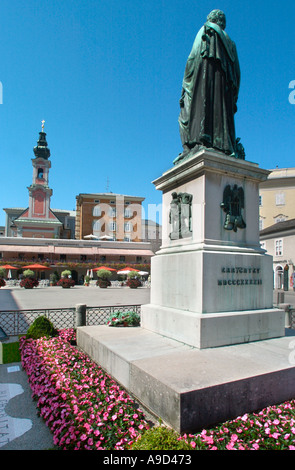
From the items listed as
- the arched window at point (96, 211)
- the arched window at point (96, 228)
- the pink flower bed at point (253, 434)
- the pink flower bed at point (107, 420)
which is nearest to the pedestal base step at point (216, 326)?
the pink flower bed at point (107, 420)

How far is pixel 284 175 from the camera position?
152ft

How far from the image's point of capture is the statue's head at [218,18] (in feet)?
20.9

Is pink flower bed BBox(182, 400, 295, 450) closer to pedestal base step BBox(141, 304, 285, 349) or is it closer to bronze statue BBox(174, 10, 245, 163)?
pedestal base step BBox(141, 304, 285, 349)

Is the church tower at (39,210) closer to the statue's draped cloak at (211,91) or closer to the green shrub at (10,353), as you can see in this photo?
the green shrub at (10,353)

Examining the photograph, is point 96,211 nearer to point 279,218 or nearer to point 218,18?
point 279,218

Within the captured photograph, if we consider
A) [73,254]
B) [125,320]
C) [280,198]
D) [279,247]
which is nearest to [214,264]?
[125,320]

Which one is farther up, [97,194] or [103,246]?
[97,194]

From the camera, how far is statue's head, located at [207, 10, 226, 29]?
20.9 ft

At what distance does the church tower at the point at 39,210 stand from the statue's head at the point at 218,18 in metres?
54.0
